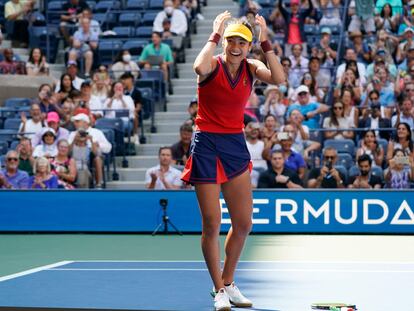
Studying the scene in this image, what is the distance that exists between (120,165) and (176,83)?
297 cm

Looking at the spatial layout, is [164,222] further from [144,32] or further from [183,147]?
[144,32]

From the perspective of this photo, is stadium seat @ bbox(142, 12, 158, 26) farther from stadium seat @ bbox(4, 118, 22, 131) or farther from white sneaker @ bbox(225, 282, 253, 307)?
white sneaker @ bbox(225, 282, 253, 307)

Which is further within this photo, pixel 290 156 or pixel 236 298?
pixel 290 156

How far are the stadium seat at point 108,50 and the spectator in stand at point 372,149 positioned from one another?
6585 millimetres

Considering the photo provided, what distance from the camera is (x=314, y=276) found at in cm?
971

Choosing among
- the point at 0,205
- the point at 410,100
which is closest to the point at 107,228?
the point at 0,205

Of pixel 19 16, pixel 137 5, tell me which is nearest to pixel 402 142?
pixel 137 5

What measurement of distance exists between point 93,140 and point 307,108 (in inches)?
137

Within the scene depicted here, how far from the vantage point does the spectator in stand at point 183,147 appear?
1619cm

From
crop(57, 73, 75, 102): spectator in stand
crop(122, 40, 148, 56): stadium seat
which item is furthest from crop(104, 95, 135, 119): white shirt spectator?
crop(122, 40, 148, 56): stadium seat

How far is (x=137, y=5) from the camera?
2225 cm

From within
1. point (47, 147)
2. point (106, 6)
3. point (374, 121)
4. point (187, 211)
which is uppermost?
point (106, 6)

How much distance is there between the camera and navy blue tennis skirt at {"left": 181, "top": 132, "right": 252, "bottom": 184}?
7.79 metres

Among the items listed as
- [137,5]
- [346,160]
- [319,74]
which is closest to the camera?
[346,160]
